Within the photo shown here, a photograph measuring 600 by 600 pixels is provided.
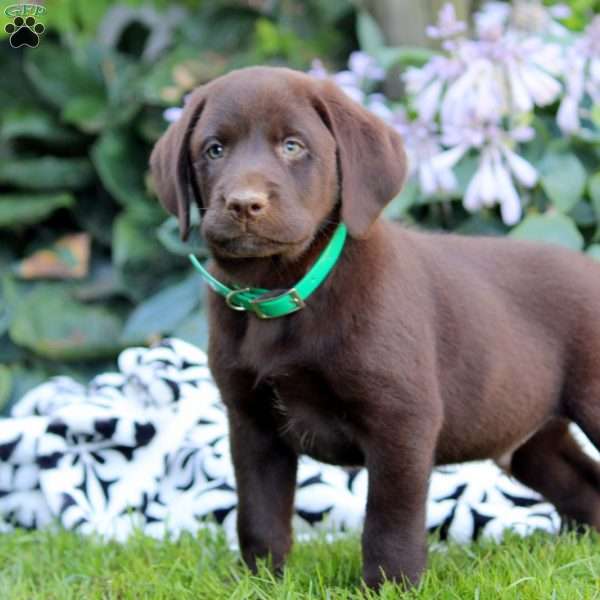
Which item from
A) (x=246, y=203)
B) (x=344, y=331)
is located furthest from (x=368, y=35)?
(x=246, y=203)

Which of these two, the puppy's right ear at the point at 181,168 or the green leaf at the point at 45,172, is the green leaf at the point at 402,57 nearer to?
the green leaf at the point at 45,172

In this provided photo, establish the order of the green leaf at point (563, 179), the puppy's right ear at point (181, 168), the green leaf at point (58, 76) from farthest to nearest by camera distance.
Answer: the green leaf at point (58, 76), the green leaf at point (563, 179), the puppy's right ear at point (181, 168)

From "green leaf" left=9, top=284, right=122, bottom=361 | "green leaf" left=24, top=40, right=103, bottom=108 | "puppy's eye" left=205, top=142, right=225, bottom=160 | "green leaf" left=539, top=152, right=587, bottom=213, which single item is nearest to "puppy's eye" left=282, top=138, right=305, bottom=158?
"puppy's eye" left=205, top=142, right=225, bottom=160

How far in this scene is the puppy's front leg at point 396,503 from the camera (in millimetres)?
2602

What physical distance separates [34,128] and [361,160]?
3682 mm

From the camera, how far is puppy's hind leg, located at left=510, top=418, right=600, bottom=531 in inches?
133

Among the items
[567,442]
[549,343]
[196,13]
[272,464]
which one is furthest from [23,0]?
[196,13]

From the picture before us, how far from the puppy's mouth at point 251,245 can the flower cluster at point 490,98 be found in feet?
7.44

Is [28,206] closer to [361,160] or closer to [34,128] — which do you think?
[34,128]

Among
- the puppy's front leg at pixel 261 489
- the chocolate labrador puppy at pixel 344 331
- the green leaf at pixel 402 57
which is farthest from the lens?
the green leaf at pixel 402 57

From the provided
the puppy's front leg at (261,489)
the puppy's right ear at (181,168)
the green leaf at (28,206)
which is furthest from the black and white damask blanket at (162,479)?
the green leaf at (28,206)

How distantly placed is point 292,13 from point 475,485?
10.7 ft

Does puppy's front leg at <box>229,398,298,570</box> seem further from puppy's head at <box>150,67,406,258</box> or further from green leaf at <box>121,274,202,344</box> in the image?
green leaf at <box>121,274,202,344</box>

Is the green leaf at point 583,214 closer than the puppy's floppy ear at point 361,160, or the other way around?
the puppy's floppy ear at point 361,160
